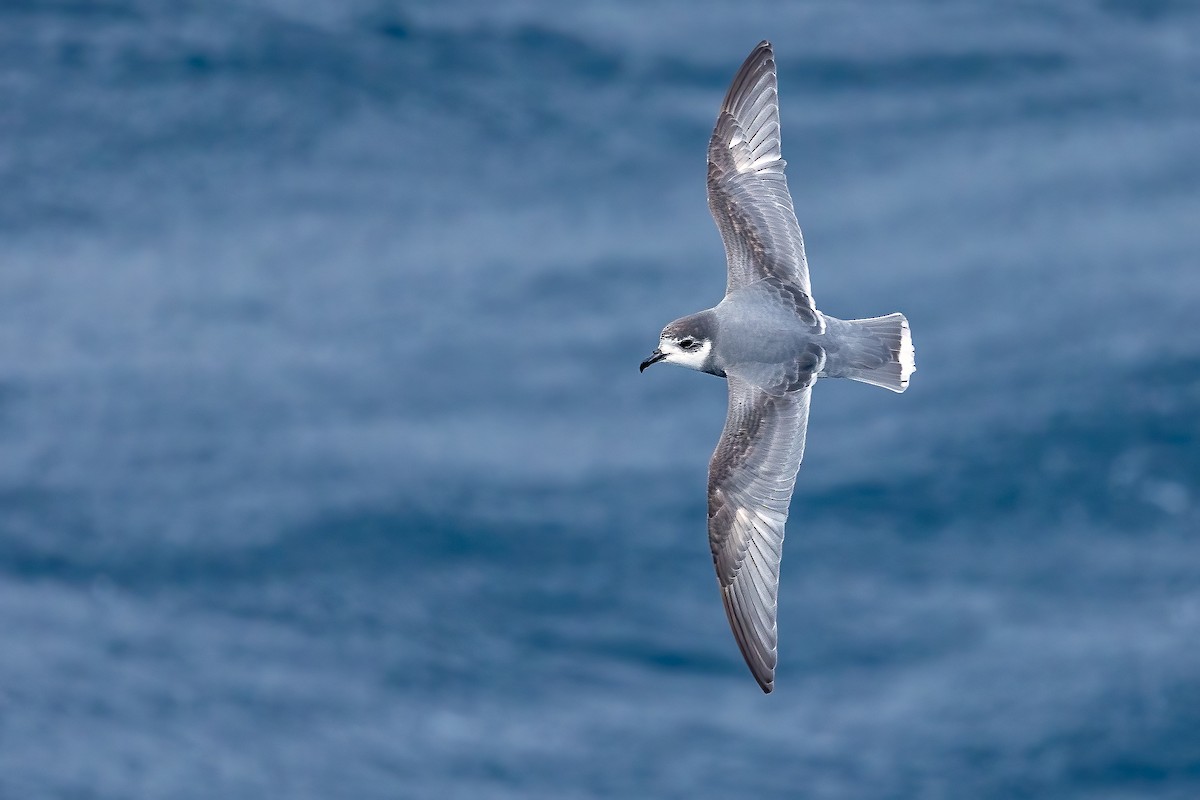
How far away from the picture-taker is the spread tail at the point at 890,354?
41.4 ft

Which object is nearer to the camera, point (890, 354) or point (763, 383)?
point (763, 383)

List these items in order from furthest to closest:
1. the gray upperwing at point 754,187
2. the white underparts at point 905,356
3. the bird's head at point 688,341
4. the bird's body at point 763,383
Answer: the gray upperwing at point 754,187 → the white underparts at point 905,356 → the bird's body at point 763,383 → the bird's head at point 688,341

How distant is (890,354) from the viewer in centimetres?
1273

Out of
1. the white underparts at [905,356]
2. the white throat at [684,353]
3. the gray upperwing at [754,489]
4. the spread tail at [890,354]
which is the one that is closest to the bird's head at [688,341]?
the white throat at [684,353]

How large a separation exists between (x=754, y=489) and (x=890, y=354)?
162 cm

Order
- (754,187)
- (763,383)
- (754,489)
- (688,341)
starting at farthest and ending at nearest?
(754,187), (754,489), (763,383), (688,341)

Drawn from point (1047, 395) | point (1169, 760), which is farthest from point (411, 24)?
point (1169, 760)

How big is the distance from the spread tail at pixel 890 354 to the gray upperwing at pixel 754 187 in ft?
2.38

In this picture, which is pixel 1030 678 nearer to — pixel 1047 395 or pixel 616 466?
pixel 1047 395

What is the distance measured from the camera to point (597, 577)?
32125mm

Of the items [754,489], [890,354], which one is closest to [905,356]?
[890,354]

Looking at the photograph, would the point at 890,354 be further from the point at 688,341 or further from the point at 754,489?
the point at 688,341

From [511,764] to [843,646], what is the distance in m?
8.18

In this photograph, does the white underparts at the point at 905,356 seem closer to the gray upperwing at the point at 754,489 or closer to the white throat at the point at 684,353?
the gray upperwing at the point at 754,489
